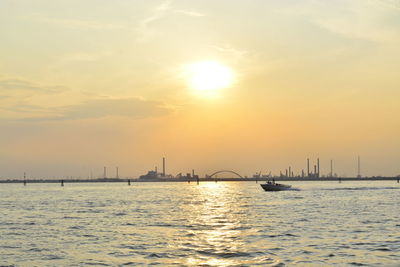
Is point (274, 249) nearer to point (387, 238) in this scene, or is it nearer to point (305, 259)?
A: point (305, 259)

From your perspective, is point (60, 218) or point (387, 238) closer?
point (387, 238)

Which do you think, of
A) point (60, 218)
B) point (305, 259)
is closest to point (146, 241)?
point (305, 259)

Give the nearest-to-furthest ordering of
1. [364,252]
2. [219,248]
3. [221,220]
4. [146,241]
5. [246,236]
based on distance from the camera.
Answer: [364,252]
[219,248]
[146,241]
[246,236]
[221,220]

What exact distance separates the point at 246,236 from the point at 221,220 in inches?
683

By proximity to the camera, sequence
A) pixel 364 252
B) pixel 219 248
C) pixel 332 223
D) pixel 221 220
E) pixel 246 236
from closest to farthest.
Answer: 1. pixel 364 252
2. pixel 219 248
3. pixel 246 236
4. pixel 332 223
5. pixel 221 220

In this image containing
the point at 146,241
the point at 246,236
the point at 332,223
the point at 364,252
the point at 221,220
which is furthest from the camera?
the point at 221,220

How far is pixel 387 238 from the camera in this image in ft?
135

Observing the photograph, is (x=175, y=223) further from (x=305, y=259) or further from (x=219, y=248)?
(x=305, y=259)

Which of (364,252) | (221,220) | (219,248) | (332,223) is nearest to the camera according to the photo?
(364,252)

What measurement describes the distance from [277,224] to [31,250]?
27108 millimetres

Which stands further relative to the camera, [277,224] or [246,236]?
[277,224]

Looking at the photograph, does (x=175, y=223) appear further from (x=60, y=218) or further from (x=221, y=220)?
(x=60, y=218)

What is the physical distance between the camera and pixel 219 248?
37.0 m

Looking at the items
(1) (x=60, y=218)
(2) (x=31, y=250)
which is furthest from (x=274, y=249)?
(1) (x=60, y=218)
